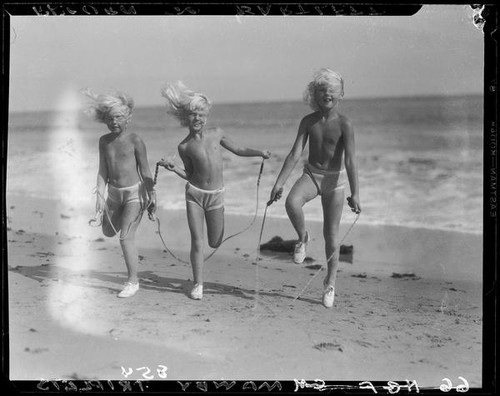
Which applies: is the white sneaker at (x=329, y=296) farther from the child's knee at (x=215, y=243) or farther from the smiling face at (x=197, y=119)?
the smiling face at (x=197, y=119)

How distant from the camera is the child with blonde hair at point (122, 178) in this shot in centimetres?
295

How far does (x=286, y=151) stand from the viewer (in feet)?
11.1

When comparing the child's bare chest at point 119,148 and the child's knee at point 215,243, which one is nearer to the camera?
the child's bare chest at point 119,148

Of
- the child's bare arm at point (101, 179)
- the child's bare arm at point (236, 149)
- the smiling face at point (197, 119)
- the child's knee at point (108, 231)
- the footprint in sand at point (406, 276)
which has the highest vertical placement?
the smiling face at point (197, 119)

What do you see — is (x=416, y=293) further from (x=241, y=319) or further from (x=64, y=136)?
(x=64, y=136)

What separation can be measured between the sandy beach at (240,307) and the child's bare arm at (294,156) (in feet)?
1.27

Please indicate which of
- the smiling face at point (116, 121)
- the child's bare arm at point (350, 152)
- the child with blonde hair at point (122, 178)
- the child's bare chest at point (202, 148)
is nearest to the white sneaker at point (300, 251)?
the child's bare arm at point (350, 152)

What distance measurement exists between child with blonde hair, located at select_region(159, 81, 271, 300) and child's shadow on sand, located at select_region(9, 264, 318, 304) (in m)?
0.12

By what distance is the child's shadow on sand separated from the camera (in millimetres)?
3062

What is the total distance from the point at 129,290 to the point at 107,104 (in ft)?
3.01

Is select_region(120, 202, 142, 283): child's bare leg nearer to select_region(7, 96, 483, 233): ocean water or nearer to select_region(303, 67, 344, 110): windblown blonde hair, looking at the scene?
select_region(7, 96, 483, 233): ocean water

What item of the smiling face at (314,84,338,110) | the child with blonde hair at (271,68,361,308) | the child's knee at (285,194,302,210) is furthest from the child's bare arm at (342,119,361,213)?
the child's knee at (285,194,302,210)

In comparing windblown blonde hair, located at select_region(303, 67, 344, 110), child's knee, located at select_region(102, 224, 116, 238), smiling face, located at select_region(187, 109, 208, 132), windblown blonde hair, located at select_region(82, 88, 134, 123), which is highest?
windblown blonde hair, located at select_region(303, 67, 344, 110)

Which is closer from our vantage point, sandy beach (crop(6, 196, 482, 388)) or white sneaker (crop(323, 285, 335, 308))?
sandy beach (crop(6, 196, 482, 388))
